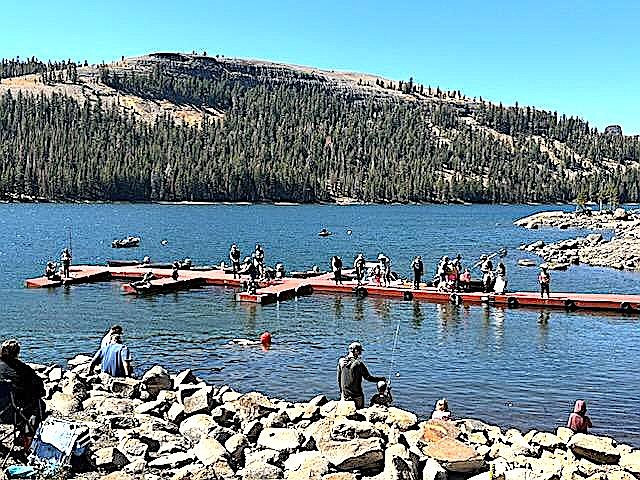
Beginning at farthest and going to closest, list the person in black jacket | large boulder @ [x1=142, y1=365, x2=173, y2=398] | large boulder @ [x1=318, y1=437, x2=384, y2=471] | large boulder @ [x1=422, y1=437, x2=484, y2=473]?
large boulder @ [x1=142, y1=365, x2=173, y2=398], large boulder @ [x1=422, y1=437, x2=484, y2=473], large boulder @ [x1=318, y1=437, x2=384, y2=471], the person in black jacket

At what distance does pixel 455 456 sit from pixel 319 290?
31.5m

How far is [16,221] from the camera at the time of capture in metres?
125

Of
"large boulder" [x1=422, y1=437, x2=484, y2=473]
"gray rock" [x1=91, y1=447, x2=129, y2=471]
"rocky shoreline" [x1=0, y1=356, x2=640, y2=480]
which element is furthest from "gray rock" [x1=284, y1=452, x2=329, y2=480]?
"gray rock" [x1=91, y1=447, x2=129, y2=471]

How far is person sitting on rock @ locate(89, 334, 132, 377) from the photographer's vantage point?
17.4 metres

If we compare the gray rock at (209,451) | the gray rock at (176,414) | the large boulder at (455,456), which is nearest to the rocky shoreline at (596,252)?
the gray rock at (176,414)

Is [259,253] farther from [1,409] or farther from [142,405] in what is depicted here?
[1,409]

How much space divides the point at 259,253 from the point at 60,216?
111230 mm

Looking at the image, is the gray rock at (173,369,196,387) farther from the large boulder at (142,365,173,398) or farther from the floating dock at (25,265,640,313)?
the floating dock at (25,265,640,313)

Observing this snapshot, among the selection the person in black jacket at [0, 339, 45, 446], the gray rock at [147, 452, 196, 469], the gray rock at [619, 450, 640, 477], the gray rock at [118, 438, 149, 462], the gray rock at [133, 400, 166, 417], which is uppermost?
the person in black jacket at [0, 339, 45, 446]

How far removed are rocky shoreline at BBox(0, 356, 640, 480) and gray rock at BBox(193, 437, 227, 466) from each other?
0.02m

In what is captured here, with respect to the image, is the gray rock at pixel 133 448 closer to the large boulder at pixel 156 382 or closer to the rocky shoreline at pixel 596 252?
the large boulder at pixel 156 382

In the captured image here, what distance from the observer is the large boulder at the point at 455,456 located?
11084 mm

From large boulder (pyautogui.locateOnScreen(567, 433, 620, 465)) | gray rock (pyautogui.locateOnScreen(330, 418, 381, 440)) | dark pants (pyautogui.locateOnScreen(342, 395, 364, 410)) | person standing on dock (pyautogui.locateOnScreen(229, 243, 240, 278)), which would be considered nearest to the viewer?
gray rock (pyautogui.locateOnScreen(330, 418, 381, 440))

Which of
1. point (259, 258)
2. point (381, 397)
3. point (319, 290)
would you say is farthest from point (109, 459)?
point (319, 290)
